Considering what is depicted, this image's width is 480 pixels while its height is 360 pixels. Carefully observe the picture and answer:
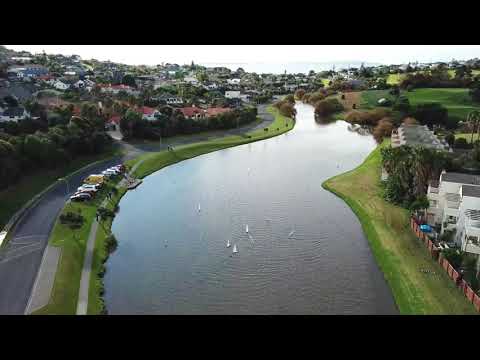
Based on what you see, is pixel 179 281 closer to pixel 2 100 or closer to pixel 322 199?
pixel 322 199

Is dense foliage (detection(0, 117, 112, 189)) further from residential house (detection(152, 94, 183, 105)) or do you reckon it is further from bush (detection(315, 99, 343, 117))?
bush (detection(315, 99, 343, 117))

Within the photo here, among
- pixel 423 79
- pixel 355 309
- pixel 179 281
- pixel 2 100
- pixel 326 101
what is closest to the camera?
pixel 355 309

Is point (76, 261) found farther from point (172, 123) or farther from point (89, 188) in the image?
point (172, 123)

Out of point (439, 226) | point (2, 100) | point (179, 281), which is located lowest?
point (179, 281)

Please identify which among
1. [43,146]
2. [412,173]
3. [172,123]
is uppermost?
[412,173]

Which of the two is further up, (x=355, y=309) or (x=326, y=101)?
(x=326, y=101)

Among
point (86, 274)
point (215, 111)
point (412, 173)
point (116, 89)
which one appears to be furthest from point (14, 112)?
point (412, 173)

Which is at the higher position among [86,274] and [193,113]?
[193,113]

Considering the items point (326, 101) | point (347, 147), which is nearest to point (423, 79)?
point (326, 101)
